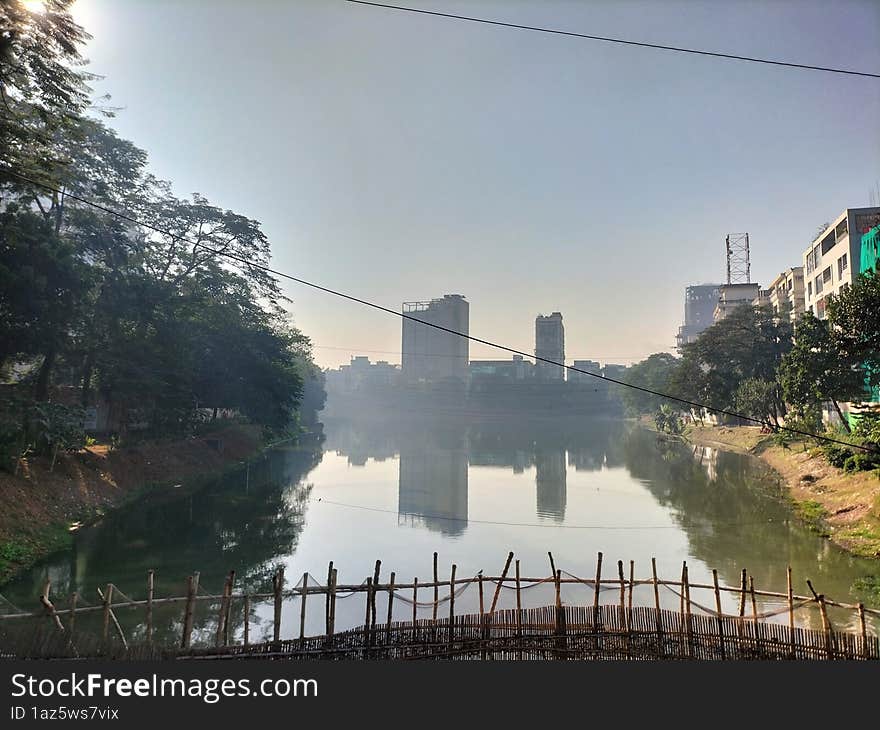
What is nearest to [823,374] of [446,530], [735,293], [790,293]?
[446,530]

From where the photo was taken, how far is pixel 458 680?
5.74m

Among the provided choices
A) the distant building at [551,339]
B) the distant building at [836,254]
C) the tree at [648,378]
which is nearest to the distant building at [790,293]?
the distant building at [836,254]

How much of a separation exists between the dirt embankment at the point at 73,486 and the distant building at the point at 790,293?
162 ft

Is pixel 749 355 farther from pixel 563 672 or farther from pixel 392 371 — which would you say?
pixel 392 371

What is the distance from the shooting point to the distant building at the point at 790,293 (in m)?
53.9

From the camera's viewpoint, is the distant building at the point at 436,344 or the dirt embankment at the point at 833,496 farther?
the distant building at the point at 436,344

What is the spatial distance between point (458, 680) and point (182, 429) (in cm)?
2593

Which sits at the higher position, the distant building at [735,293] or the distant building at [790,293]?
the distant building at [735,293]

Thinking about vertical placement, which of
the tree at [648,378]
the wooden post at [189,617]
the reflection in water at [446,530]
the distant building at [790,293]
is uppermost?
the distant building at [790,293]

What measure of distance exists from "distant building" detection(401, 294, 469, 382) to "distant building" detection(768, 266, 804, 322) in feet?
244

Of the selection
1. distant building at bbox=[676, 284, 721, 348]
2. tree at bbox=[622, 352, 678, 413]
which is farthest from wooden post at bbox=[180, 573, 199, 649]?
distant building at bbox=[676, 284, 721, 348]

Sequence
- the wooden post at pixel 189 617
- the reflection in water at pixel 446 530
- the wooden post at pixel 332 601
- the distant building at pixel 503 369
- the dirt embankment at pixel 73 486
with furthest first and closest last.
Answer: the distant building at pixel 503 369 < the dirt embankment at pixel 73 486 < the reflection in water at pixel 446 530 < the wooden post at pixel 332 601 < the wooden post at pixel 189 617

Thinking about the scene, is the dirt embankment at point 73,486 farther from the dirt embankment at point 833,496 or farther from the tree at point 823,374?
the tree at point 823,374

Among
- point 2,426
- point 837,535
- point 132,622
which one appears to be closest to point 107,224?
point 2,426
